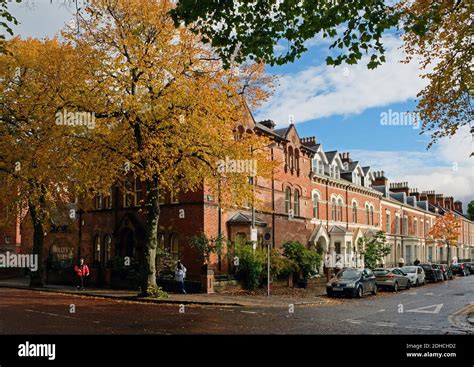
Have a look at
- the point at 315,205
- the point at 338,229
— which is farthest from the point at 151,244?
the point at 338,229

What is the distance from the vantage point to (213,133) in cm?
2031

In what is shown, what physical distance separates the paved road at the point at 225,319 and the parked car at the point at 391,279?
8.65 metres

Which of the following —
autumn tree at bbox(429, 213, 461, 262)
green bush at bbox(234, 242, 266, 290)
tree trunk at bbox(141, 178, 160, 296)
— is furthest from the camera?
autumn tree at bbox(429, 213, 461, 262)

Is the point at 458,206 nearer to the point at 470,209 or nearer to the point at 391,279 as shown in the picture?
the point at 470,209

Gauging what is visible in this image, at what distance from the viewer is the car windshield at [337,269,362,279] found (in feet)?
84.0

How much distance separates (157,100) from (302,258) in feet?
51.5

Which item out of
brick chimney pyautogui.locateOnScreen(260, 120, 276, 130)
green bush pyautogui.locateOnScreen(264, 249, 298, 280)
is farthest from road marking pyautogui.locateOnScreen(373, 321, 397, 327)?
brick chimney pyautogui.locateOnScreen(260, 120, 276, 130)

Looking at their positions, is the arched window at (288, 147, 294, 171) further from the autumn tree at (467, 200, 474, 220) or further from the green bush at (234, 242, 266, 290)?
the autumn tree at (467, 200, 474, 220)

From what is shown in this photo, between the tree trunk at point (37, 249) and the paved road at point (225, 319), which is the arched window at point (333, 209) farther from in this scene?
the tree trunk at point (37, 249)

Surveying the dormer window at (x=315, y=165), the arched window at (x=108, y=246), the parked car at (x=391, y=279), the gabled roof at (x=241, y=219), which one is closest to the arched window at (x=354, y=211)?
the dormer window at (x=315, y=165)

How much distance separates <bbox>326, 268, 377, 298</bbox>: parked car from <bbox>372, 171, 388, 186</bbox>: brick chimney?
32.7 metres

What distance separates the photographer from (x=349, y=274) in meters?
25.9

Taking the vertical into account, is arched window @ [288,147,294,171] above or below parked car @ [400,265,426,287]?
above
